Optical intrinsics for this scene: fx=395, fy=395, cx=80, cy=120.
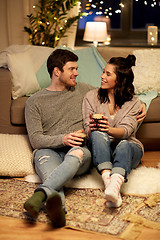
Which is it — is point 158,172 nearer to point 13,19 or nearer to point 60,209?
point 60,209

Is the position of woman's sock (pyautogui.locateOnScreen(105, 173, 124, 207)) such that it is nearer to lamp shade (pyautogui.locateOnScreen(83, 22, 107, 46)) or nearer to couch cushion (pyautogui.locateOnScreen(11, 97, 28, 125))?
couch cushion (pyautogui.locateOnScreen(11, 97, 28, 125))

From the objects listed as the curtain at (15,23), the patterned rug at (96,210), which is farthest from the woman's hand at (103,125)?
the curtain at (15,23)

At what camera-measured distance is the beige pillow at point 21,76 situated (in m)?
3.30

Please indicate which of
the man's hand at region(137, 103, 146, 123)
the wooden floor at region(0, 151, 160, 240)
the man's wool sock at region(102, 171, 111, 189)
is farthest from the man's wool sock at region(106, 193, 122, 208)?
the man's hand at region(137, 103, 146, 123)

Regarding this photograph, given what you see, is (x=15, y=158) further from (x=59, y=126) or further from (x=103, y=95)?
(x=103, y=95)

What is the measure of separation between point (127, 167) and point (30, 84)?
1.40 meters

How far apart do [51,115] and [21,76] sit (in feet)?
2.71

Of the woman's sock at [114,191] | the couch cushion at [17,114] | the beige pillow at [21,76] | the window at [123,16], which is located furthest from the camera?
the window at [123,16]

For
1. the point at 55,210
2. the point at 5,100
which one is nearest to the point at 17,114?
the point at 5,100

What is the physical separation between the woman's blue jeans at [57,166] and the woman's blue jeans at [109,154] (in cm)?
7

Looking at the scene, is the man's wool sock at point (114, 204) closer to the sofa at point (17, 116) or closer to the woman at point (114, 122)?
the woman at point (114, 122)

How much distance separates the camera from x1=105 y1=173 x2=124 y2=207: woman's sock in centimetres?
209

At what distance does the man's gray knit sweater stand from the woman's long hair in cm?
22

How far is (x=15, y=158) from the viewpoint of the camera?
8.99 ft
